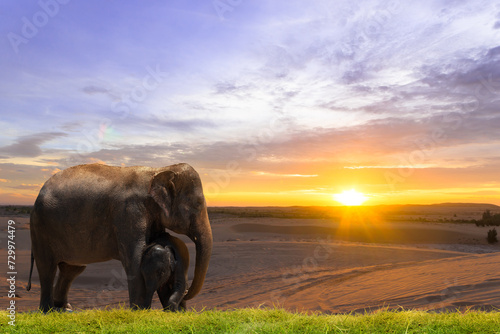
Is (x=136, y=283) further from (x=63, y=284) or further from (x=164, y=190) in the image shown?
(x=63, y=284)

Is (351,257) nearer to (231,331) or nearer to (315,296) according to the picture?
(315,296)

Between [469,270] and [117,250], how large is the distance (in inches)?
414

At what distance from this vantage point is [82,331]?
397 cm

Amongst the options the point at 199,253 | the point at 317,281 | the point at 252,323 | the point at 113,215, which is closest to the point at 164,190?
the point at 113,215

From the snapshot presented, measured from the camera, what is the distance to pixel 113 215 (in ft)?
20.3

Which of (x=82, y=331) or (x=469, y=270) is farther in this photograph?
(x=469, y=270)

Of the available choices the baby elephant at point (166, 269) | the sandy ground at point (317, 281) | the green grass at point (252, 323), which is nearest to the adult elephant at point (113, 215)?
the baby elephant at point (166, 269)

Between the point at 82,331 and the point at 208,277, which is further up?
the point at 82,331

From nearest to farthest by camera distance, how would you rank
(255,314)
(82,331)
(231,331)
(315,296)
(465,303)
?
1. (231,331)
2. (82,331)
3. (255,314)
4. (465,303)
5. (315,296)

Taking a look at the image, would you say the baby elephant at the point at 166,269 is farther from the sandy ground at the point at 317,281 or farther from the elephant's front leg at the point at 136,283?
the sandy ground at the point at 317,281

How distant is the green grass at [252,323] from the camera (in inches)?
151

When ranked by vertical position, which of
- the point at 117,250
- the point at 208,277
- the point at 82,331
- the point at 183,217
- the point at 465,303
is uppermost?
the point at 183,217

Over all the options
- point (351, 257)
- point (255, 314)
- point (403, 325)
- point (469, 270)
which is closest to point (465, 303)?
point (469, 270)

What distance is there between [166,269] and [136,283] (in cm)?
51
